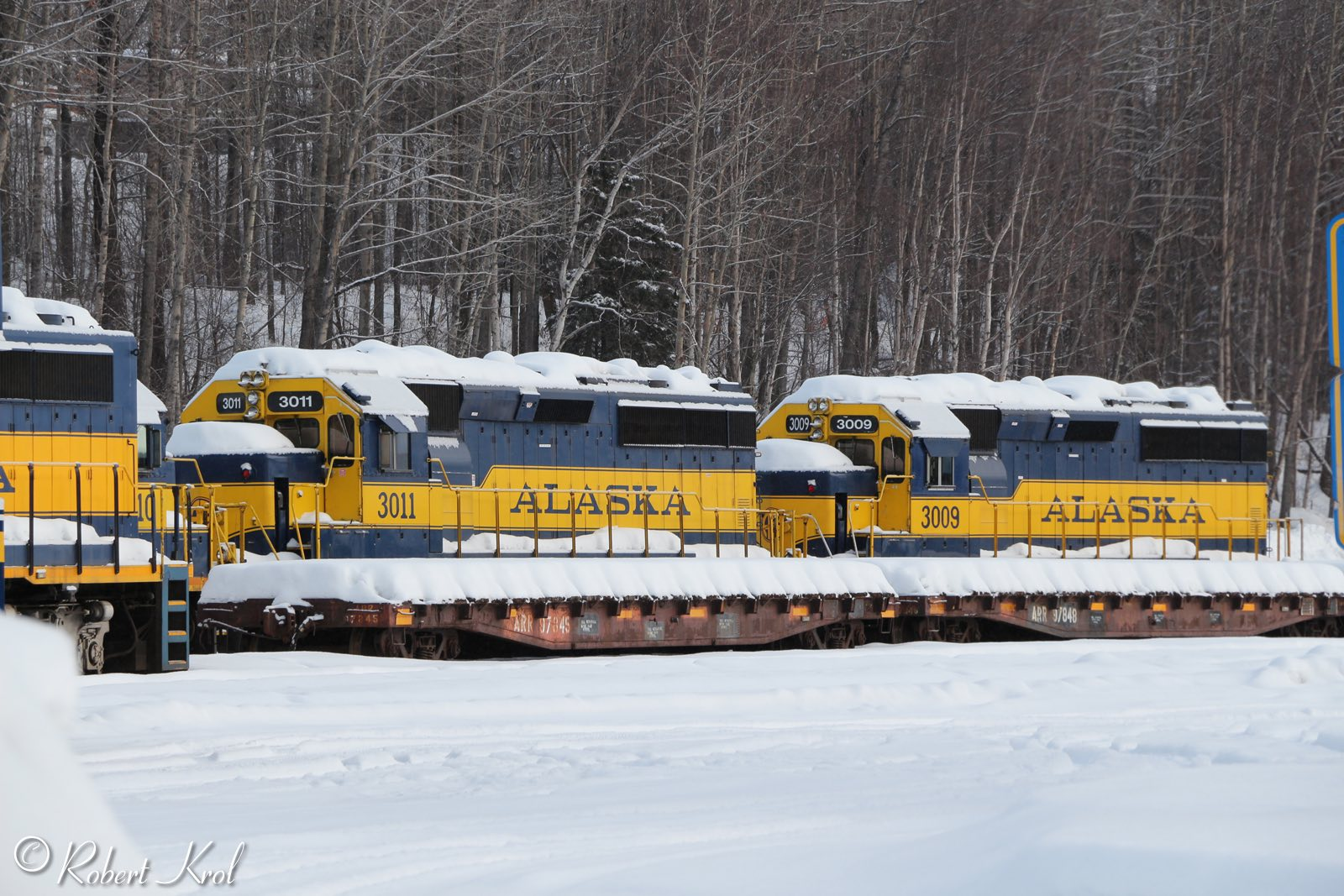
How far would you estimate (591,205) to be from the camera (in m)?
35.4

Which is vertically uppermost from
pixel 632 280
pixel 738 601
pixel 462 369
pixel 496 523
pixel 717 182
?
pixel 717 182

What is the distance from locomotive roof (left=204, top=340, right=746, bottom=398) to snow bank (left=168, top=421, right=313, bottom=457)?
2.79ft

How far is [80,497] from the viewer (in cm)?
1435

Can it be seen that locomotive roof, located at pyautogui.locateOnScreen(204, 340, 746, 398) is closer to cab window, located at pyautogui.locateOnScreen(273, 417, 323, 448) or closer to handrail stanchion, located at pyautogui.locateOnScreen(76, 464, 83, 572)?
cab window, located at pyautogui.locateOnScreen(273, 417, 323, 448)

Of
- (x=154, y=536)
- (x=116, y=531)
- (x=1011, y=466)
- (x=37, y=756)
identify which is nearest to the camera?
(x=37, y=756)

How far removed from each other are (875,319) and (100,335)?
28.6m

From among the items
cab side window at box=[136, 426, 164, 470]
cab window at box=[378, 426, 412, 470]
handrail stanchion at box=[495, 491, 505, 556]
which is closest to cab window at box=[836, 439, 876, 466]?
handrail stanchion at box=[495, 491, 505, 556]

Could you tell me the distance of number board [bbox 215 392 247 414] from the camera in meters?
19.2

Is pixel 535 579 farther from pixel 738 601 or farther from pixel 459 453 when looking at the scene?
Result: pixel 738 601

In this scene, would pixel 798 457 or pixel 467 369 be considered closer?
pixel 467 369

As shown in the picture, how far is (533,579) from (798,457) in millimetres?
6683

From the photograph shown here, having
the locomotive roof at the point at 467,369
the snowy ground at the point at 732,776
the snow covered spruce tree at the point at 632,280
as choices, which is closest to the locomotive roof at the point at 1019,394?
the locomotive roof at the point at 467,369

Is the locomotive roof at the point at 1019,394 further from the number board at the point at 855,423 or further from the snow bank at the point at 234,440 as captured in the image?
the snow bank at the point at 234,440

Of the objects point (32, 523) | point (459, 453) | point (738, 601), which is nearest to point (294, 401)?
point (459, 453)
